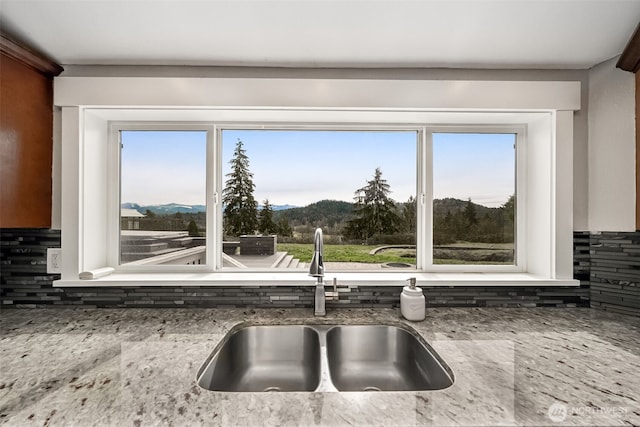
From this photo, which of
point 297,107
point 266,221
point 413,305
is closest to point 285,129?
point 297,107

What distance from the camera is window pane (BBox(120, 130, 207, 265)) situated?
1641mm

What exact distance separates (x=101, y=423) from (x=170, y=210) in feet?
3.89

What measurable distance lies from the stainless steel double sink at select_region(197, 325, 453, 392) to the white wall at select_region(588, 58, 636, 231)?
1130mm

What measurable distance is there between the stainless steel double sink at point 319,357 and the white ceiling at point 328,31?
125 cm

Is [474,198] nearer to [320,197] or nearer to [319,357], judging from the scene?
[320,197]

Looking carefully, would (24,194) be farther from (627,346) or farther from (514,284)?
(627,346)

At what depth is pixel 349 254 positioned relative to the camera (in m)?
1.70

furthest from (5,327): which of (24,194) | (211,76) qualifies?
(211,76)

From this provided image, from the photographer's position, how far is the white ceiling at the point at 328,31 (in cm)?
116

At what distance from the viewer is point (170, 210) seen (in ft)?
5.47

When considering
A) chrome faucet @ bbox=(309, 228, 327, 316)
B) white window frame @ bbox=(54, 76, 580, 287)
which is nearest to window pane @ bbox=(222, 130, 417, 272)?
white window frame @ bbox=(54, 76, 580, 287)

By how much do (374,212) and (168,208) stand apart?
47.0 inches

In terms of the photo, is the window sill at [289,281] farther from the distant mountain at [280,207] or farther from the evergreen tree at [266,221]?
the distant mountain at [280,207]

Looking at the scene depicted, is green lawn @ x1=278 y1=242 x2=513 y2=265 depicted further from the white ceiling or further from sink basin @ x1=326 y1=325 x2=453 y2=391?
the white ceiling
